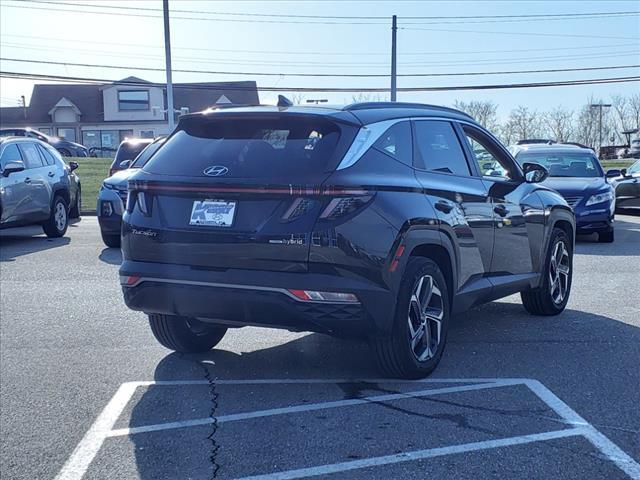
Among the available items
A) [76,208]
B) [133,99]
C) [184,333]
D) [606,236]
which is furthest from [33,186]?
[133,99]

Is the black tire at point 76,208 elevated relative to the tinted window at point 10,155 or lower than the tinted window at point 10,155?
lower

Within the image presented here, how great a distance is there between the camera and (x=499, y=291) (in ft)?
21.7

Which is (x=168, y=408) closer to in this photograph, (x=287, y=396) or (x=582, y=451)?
(x=287, y=396)

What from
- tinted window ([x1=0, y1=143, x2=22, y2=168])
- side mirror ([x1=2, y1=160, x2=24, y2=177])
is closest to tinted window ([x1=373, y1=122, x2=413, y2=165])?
side mirror ([x1=2, y1=160, x2=24, y2=177])

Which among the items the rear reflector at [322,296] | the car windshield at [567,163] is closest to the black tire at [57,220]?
the car windshield at [567,163]

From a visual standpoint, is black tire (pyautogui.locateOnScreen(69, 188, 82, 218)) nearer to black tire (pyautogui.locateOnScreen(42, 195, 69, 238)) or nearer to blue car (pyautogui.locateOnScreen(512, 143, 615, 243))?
black tire (pyautogui.locateOnScreen(42, 195, 69, 238))

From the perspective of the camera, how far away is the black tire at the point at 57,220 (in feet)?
47.0

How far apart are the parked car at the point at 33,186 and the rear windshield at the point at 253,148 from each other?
27.4 feet

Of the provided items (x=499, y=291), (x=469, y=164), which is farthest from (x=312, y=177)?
(x=499, y=291)

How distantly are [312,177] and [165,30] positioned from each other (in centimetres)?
2668

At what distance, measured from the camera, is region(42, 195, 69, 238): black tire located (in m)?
14.3

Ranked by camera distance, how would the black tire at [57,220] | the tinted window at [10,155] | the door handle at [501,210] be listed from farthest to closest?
the black tire at [57,220], the tinted window at [10,155], the door handle at [501,210]

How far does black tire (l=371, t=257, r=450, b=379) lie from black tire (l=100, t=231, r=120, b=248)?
26.1 feet

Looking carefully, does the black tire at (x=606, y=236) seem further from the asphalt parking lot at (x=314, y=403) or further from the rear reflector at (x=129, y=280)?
the rear reflector at (x=129, y=280)
